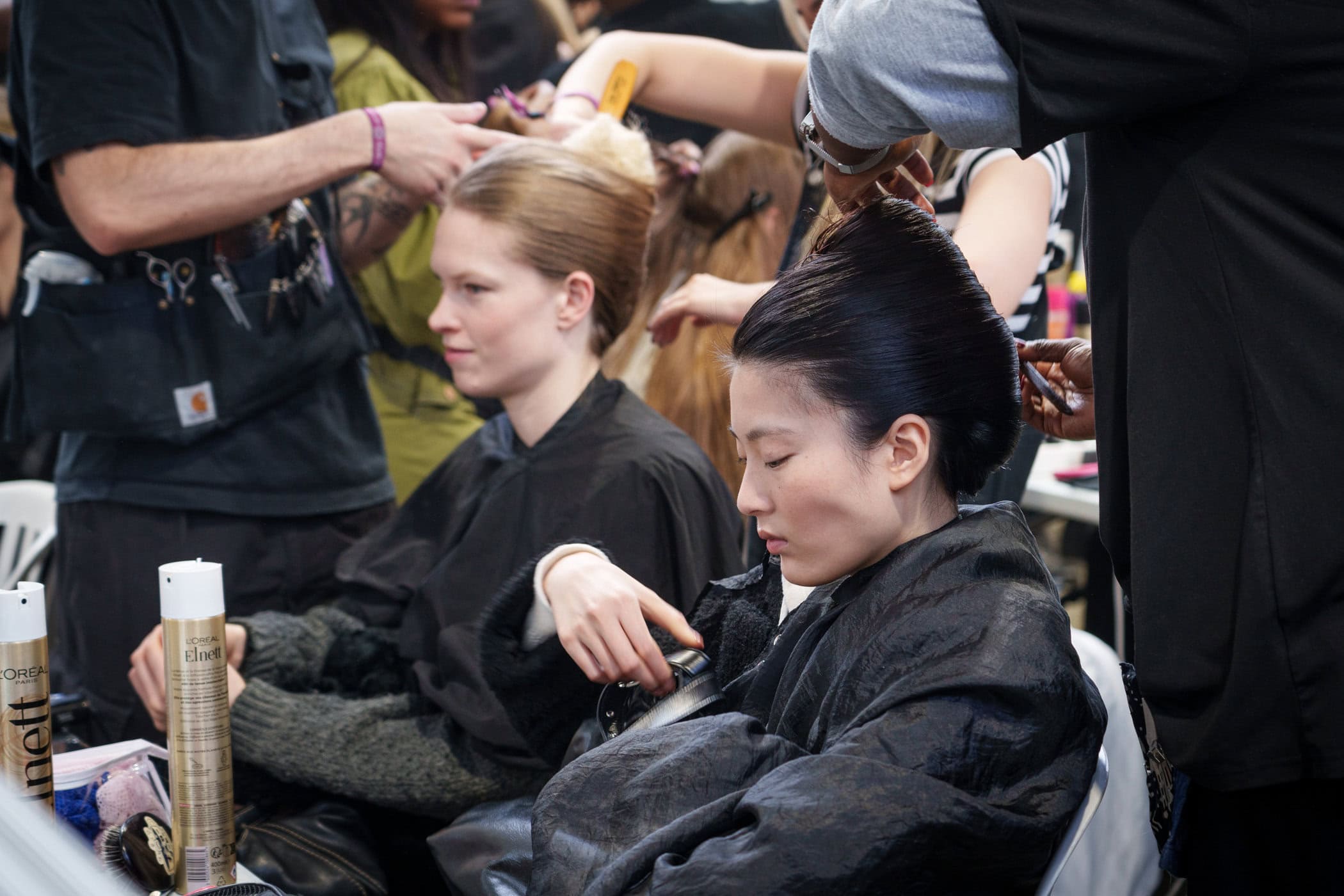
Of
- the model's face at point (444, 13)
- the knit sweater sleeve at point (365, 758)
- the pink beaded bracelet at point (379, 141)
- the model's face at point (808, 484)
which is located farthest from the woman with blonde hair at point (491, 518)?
the model's face at point (444, 13)

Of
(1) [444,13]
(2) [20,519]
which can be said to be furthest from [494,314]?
(2) [20,519]

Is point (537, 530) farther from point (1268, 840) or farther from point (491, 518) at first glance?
point (1268, 840)

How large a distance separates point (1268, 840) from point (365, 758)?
2.96ft

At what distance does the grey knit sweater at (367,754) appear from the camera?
1.34 metres

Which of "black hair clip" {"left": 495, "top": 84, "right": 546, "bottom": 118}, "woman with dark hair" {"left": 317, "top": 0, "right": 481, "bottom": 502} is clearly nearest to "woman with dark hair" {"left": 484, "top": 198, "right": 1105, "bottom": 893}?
"black hair clip" {"left": 495, "top": 84, "right": 546, "bottom": 118}

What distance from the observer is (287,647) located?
4.96 feet

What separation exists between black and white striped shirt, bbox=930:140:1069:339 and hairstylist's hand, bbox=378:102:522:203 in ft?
2.02

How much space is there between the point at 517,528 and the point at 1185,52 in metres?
1.07

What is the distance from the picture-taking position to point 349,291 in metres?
1.81

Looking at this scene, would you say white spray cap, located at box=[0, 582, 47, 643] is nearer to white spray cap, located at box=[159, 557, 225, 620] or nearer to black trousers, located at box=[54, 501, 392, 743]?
white spray cap, located at box=[159, 557, 225, 620]

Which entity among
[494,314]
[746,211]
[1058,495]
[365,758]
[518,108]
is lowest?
[1058,495]

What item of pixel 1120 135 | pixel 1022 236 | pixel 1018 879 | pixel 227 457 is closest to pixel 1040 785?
pixel 1018 879

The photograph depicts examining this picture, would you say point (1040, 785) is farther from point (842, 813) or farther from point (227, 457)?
point (227, 457)

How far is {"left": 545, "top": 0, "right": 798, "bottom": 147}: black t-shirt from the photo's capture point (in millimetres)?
3012
